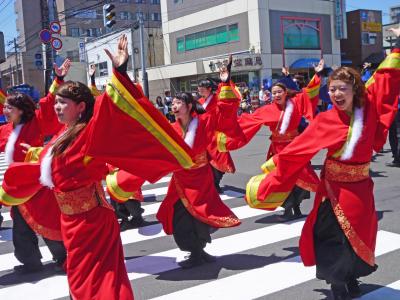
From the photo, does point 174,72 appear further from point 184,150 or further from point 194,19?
point 184,150

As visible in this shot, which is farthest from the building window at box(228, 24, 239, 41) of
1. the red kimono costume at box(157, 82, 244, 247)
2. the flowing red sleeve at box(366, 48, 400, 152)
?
the flowing red sleeve at box(366, 48, 400, 152)

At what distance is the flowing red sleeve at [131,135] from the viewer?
8.61 feet

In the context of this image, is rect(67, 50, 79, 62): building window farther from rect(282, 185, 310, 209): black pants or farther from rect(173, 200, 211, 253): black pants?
rect(173, 200, 211, 253): black pants

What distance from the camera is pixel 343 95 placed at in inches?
126

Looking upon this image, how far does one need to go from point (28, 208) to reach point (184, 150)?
2.00 meters

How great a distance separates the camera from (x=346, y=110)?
3223 millimetres

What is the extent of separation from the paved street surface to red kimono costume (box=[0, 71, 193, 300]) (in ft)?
3.86

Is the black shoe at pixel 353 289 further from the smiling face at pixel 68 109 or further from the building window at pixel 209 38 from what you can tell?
the building window at pixel 209 38

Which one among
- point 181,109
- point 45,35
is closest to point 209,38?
point 45,35

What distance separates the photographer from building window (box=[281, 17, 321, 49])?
100 feet

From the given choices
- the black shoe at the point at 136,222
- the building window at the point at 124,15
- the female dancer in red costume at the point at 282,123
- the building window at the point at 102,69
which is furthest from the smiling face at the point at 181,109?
the building window at the point at 124,15

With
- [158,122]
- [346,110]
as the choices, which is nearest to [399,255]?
[346,110]

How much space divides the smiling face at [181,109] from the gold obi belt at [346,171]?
1.62 m

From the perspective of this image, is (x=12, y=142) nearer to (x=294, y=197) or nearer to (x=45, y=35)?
(x=294, y=197)
